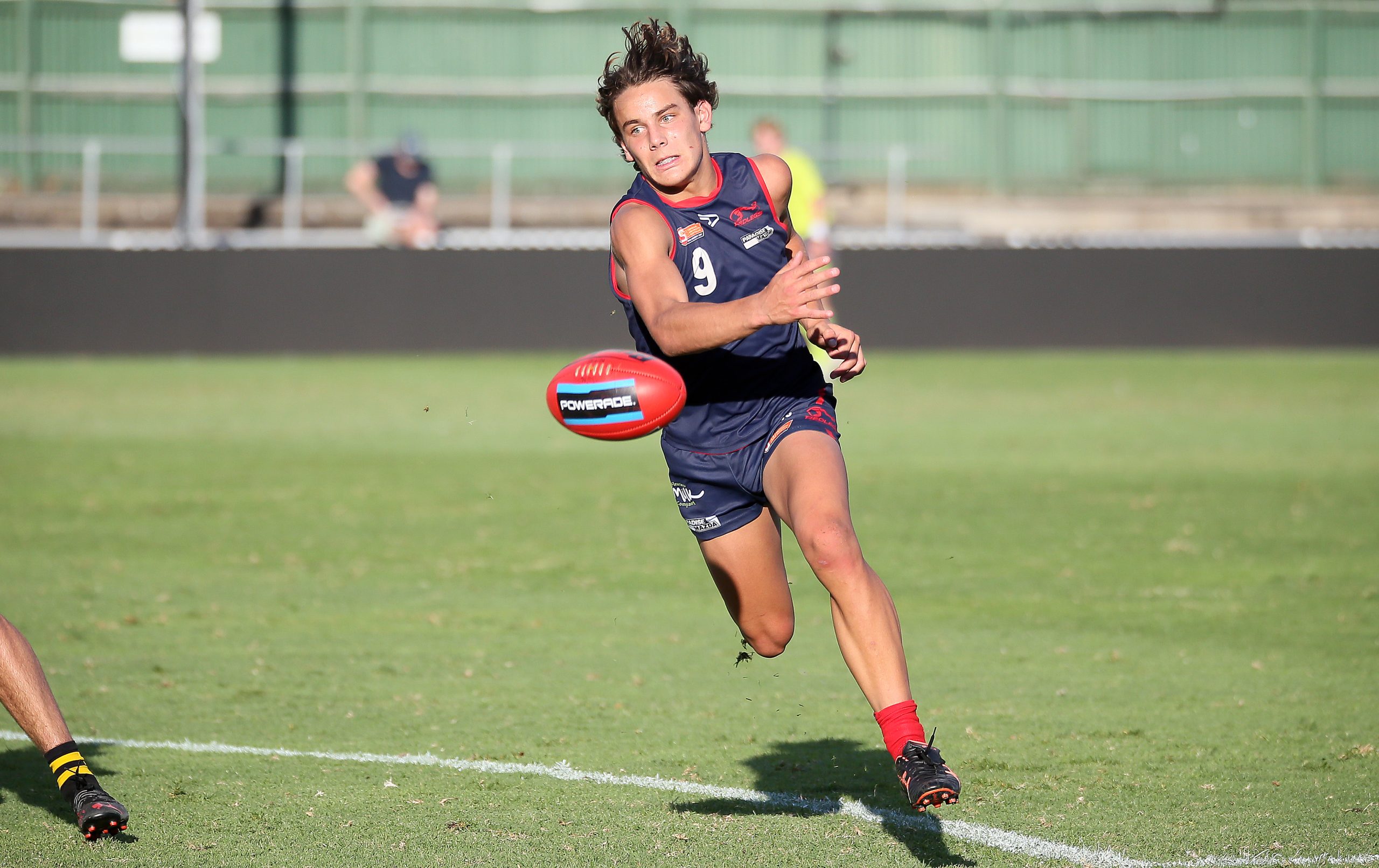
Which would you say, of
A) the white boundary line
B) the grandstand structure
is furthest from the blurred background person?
the white boundary line

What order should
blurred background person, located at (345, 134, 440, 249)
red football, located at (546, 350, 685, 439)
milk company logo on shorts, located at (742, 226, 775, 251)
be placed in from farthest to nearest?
blurred background person, located at (345, 134, 440, 249) < milk company logo on shorts, located at (742, 226, 775, 251) < red football, located at (546, 350, 685, 439)

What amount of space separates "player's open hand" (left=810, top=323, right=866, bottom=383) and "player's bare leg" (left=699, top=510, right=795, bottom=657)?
0.59m

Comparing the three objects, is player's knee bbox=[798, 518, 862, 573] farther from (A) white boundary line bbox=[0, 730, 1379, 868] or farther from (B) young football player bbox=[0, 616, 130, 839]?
(B) young football player bbox=[0, 616, 130, 839]

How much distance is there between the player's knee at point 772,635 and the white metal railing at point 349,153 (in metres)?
19.1

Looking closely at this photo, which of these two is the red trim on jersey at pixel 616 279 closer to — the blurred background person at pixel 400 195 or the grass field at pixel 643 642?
the grass field at pixel 643 642

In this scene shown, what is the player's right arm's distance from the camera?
4.45 metres

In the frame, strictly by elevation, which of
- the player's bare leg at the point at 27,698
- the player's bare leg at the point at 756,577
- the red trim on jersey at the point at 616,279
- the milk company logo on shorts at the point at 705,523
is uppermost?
the red trim on jersey at the point at 616,279

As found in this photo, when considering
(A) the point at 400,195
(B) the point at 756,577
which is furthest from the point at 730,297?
(A) the point at 400,195

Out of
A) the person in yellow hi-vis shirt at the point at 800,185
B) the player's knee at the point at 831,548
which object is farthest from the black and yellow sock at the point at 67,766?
the person in yellow hi-vis shirt at the point at 800,185

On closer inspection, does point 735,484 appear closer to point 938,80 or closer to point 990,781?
point 990,781

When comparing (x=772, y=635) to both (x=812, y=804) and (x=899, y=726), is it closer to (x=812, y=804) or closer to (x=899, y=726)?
(x=812, y=804)

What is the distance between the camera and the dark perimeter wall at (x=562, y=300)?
20.1 metres

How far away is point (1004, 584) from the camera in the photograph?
9.00 m

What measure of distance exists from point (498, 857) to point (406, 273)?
16.5 m
